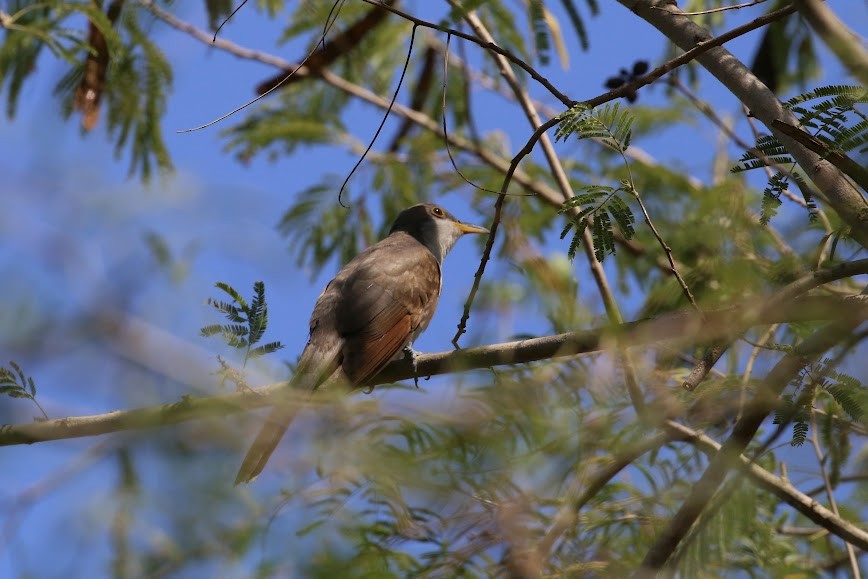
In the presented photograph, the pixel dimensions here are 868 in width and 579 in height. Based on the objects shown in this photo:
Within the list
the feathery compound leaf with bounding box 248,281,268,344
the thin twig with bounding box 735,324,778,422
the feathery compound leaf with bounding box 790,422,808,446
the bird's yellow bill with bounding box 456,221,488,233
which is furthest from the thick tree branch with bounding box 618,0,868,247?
the bird's yellow bill with bounding box 456,221,488,233

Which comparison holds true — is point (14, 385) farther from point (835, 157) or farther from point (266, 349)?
point (835, 157)

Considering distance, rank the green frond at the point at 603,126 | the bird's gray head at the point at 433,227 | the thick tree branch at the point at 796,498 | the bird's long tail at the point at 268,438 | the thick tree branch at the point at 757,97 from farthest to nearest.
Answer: the bird's gray head at the point at 433,227 → the thick tree branch at the point at 796,498 → the green frond at the point at 603,126 → the thick tree branch at the point at 757,97 → the bird's long tail at the point at 268,438

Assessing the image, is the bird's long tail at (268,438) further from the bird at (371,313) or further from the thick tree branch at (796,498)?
→ the bird at (371,313)

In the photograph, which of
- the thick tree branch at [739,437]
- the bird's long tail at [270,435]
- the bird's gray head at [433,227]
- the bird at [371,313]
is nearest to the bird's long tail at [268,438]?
the bird's long tail at [270,435]

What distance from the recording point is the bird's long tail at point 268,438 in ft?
7.02

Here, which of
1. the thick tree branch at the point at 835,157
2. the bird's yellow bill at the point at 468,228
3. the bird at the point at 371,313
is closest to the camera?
the thick tree branch at the point at 835,157

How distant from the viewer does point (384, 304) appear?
6.18m

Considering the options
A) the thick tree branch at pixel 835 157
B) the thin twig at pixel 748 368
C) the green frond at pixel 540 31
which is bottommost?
the thin twig at pixel 748 368

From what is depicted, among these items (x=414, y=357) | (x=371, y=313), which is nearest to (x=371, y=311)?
(x=371, y=313)

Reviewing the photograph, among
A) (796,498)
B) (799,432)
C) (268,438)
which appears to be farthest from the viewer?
(796,498)

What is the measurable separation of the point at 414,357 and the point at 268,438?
3.54 metres

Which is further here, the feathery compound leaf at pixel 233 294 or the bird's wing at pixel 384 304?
the bird's wing at pixel 384 304

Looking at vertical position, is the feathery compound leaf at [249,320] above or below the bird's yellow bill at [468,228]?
below

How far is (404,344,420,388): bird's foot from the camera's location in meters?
5.33
